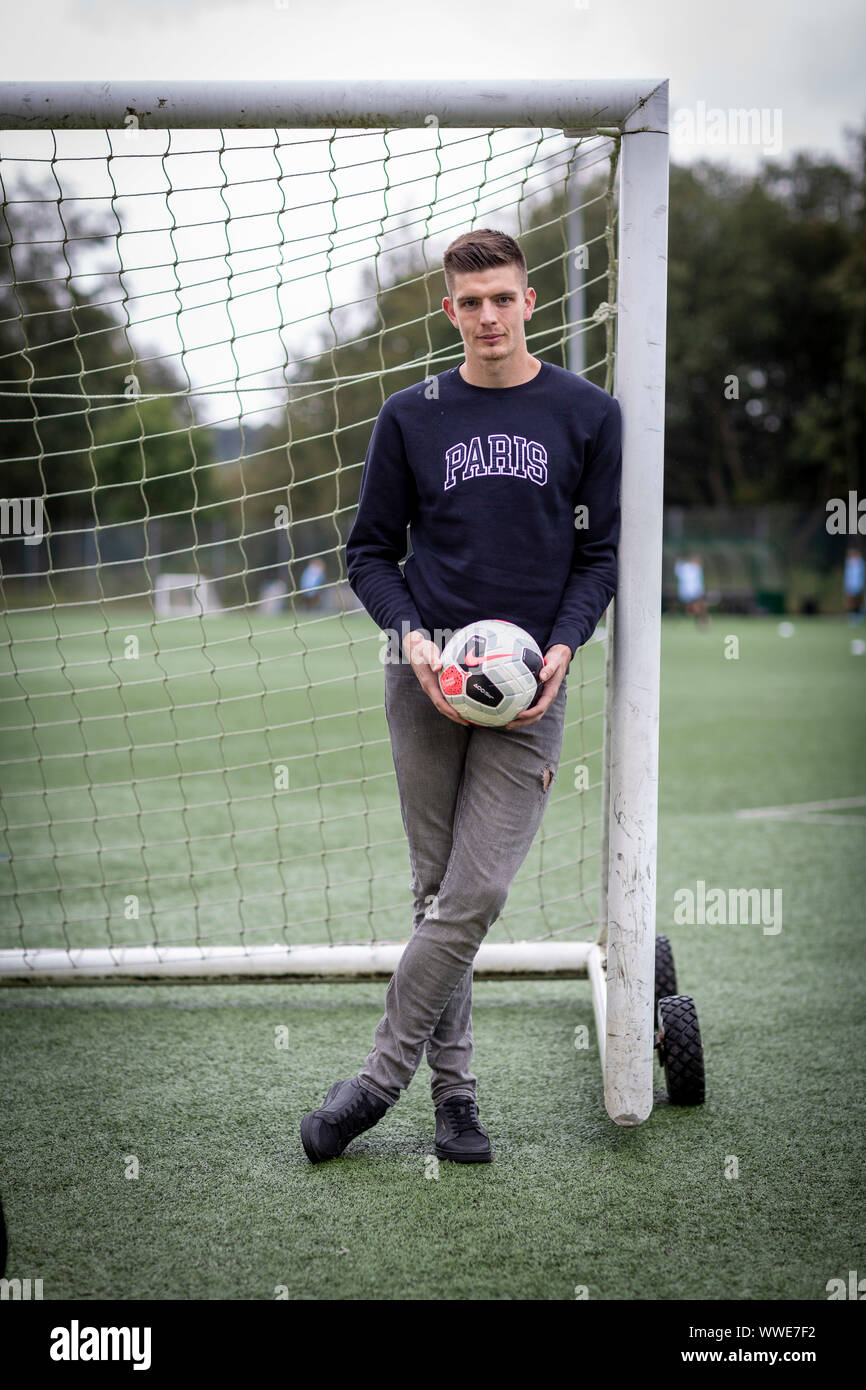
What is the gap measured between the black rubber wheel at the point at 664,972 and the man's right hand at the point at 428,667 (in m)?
1.40

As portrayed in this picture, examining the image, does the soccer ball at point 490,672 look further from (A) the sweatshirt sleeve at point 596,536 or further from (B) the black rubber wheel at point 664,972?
(B) the black rubber wheel at point 664,972

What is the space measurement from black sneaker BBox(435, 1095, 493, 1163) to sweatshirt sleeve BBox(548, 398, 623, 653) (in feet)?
3.93

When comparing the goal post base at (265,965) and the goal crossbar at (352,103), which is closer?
the goal crossbar at (352,103)

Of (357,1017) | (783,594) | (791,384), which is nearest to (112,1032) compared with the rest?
(357,1017)

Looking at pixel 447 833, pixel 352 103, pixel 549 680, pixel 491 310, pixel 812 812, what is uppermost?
pixel 352 103

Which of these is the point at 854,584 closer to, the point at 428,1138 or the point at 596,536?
the point at 596,536

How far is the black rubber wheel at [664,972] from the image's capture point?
374 centimetres

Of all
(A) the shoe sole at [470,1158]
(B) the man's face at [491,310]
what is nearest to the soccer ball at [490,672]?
(B) the man's face at [491,310]

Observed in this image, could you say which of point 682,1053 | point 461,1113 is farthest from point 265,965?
point 682,1053

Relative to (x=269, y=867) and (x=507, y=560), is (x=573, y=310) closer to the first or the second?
(x=269, y=867)

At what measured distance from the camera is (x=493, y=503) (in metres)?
2.75

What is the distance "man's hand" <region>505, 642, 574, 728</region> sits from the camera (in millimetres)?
2697

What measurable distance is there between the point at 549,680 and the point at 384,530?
559mm

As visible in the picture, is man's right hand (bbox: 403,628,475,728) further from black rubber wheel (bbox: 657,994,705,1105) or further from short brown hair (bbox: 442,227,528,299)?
black rubber wheel (bbox: 657,994,705,1105)
